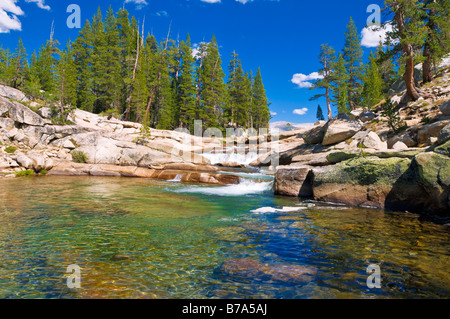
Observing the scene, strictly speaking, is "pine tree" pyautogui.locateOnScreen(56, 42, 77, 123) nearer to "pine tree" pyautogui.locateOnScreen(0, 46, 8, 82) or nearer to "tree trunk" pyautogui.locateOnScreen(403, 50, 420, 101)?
"pine tree" pyautogui.locateOnScreen(0, 46, 8, 82)

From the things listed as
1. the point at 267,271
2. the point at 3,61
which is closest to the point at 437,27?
the point at 267,271

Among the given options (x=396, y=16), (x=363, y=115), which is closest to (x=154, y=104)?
(x=363, y=115)

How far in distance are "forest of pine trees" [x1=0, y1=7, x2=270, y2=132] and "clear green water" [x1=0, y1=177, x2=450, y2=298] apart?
1106 inches

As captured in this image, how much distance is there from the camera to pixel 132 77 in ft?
132

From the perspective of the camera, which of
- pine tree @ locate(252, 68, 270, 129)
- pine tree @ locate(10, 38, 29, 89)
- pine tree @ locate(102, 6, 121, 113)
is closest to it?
pine tree @ locate(10, 38, 29, 89)

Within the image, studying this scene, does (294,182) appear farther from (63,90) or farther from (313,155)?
(63,90)

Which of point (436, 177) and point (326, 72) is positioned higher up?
point (326, 72)

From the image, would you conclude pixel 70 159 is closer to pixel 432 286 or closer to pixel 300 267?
pixel 300 267

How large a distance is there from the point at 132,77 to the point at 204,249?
4037cm

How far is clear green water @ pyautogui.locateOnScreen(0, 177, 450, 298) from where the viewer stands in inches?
165

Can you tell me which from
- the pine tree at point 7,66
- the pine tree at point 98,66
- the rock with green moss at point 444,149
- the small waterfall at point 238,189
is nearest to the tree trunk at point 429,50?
the rock with green moss at point 444,149

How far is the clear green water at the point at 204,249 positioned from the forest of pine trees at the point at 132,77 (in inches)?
1106

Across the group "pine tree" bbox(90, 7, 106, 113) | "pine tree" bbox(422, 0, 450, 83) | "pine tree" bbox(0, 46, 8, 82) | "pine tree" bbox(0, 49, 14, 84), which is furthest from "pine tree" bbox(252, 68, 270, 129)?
"pine tree" bbox(0, 46, 8, 82)

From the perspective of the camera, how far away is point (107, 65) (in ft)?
139
